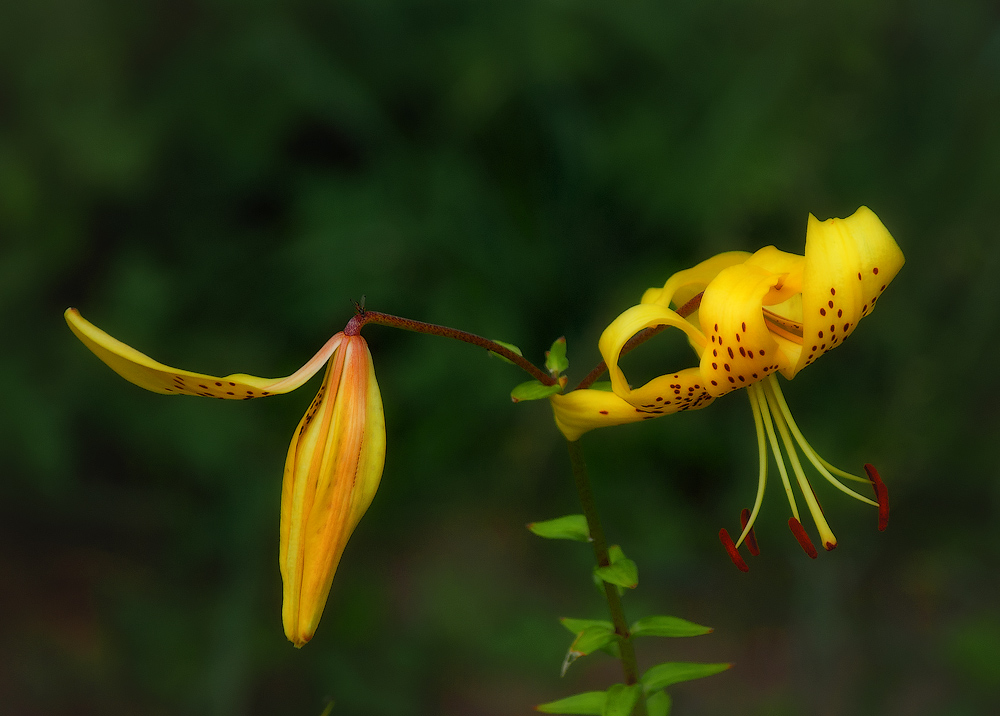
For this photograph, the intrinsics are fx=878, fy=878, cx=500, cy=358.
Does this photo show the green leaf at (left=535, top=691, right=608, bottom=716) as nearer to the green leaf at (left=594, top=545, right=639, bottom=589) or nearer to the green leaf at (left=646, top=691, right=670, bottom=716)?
the green leaf at (left=646, top=691, right=670, bottom=716)

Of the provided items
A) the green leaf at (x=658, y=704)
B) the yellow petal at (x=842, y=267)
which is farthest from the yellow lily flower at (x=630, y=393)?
the green leaf at (x=658, y=704)

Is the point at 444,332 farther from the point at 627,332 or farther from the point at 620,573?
the point at 620,573

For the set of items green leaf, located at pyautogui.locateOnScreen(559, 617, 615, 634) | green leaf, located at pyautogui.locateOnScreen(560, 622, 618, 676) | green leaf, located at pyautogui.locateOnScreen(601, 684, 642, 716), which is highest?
green leaf, located at pyautogui.locateOnScreen(559, 617, 615, 634)

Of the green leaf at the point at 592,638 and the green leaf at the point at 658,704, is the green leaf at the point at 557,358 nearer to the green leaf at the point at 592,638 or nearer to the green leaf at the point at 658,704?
the green leaf at the point at 592,638

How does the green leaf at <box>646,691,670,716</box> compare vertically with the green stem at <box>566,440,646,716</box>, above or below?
below

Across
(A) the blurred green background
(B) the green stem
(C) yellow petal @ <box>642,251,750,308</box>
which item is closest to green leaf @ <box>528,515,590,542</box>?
(B) the green stem

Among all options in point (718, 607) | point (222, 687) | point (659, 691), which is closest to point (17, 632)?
point (222, 687)

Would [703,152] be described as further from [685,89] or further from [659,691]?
[659,691]
